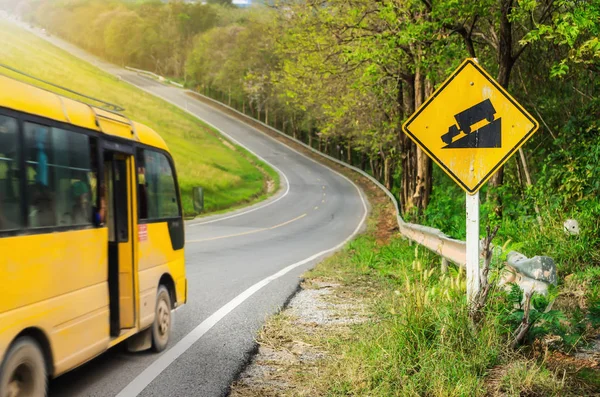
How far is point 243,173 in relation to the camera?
5331 centimetres

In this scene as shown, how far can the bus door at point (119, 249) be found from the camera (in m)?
6.81

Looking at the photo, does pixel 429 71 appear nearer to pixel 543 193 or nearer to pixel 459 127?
pixel 543 193

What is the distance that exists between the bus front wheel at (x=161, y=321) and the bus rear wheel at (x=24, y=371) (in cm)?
235

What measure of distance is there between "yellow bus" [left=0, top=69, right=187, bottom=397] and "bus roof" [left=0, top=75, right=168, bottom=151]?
1cm

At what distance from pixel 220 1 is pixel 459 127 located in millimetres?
155517

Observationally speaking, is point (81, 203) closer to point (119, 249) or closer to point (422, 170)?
point (119, 249)

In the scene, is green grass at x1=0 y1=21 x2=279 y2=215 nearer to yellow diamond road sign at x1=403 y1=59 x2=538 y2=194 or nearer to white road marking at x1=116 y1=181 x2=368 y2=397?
white road marking at x1=116 y1=181 x2=368 y2=397

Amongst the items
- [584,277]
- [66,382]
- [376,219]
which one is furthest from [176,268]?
[376,219]

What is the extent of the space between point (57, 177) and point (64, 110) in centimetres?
61

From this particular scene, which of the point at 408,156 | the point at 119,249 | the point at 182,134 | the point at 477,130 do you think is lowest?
the point at 119,249

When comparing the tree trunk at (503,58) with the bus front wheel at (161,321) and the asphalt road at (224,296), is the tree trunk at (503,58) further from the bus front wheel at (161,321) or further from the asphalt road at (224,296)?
the bus front wheel at (161,321)

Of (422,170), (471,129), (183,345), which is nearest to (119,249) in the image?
(183,345)

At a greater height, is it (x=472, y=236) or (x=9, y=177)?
(x=9, y=177)

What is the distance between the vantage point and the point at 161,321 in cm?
783
